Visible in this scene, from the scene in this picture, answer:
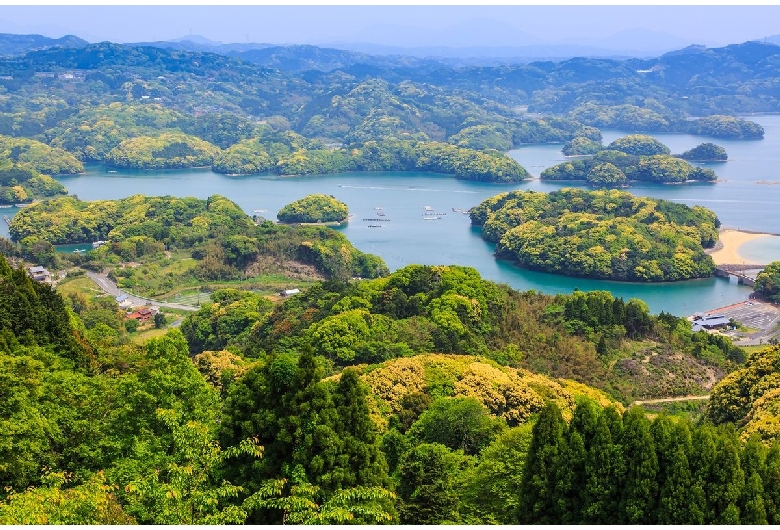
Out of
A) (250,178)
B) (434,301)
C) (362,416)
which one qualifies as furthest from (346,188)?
(362,416)

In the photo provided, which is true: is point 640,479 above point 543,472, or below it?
above

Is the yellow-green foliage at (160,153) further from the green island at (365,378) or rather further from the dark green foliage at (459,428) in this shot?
the dark green foliage at (459,428)

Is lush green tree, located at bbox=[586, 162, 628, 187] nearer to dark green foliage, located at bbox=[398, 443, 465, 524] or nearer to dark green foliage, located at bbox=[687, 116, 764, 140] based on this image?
dark green foliage, located at bbox=[687, 116, 764, 140]

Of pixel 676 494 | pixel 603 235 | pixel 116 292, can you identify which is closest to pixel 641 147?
pixel 603 235

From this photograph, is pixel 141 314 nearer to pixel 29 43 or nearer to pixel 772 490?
pixel 772 490

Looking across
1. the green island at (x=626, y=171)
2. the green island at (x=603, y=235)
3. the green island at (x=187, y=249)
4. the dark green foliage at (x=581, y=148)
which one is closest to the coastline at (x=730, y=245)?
the green island at (x=603, y=235)

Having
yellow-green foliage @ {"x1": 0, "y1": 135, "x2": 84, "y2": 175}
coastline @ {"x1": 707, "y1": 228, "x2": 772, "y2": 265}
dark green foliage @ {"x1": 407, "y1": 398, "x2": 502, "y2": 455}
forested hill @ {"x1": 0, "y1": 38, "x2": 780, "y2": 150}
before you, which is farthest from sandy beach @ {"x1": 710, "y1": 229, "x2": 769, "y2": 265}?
yellow-green foliage @ {"x1": 0, "y1": 135, "x2": 84, "y2": 175}
